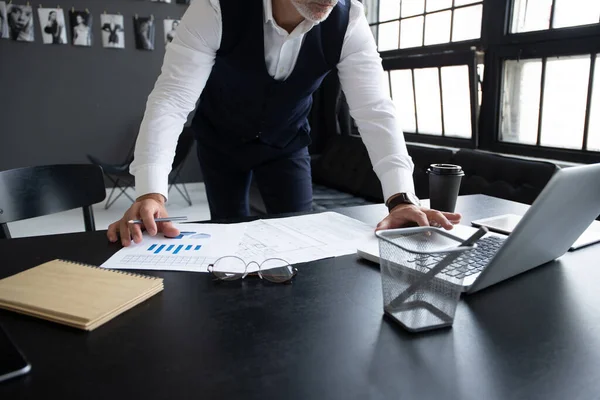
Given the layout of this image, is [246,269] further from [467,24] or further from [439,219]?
[467,24]

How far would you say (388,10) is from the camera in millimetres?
A: 3906

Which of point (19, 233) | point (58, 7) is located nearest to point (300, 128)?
point (19, 233)

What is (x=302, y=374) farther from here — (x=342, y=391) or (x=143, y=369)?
(x=143, y=369)

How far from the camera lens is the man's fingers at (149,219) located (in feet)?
3.40

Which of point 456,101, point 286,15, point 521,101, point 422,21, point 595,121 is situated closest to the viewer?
point 286,15

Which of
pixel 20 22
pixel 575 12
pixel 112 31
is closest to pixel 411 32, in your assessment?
pixel 575 12

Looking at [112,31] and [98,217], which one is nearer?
[98,217]

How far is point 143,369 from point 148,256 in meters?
0.41

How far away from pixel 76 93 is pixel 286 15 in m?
3.99

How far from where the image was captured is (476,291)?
79 cm

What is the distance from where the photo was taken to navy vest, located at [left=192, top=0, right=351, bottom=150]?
4.45ft

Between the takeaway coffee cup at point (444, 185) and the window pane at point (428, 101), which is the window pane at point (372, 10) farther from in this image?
the takeaway coffee cup at point (444, 185)

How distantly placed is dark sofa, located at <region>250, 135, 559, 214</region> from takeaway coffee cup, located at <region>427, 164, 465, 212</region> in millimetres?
1056

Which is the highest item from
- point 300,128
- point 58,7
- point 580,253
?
point 58,7
